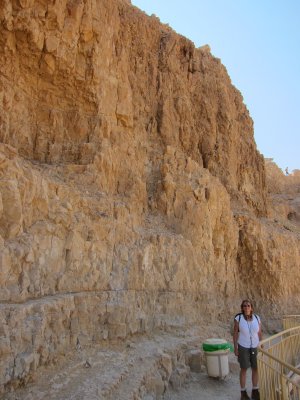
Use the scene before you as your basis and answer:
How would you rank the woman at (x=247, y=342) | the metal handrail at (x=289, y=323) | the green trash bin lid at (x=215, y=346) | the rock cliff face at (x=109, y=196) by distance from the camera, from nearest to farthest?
the rock cliff face at (x=109, y=196) → the woman at (x=247, y=342) → the green trash bin lid at (x=215, y=346) → the metal handrail at (x=289, y=323)

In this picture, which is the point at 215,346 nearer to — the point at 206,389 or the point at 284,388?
the point at 206,389

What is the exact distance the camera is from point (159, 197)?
12.8 metres

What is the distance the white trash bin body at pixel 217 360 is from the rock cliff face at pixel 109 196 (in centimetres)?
166

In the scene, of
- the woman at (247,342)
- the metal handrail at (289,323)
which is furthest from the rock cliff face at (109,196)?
the woman at (247,342)

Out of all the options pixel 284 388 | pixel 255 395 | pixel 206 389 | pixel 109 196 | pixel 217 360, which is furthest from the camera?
Answer: pixel 109 196

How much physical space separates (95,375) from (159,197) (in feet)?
23.0

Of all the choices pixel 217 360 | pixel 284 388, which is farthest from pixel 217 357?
pixel 284 388

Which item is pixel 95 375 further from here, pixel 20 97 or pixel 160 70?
pixel 160 70

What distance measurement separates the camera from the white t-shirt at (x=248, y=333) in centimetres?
695

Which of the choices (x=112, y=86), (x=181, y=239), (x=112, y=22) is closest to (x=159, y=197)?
(x=181, y=239)

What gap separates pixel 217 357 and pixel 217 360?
68 mm

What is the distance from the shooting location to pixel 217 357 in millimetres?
8531

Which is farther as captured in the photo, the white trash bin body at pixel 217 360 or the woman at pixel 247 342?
the white trash bin body at pixel 217 360

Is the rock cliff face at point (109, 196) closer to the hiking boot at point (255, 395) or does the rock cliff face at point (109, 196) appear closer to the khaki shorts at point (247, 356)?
the khaki shorts at point (247, 356)
